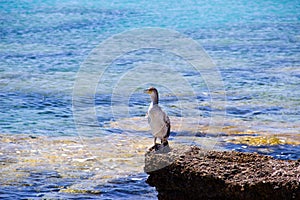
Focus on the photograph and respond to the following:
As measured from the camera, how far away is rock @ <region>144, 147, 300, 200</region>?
276 inches

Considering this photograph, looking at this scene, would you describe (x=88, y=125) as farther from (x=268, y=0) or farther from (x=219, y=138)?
(x=268, y=0)

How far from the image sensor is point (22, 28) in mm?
27844

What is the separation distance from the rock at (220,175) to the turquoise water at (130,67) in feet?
4.46

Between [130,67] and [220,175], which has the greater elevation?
[130,67]

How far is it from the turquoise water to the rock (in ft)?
4.46

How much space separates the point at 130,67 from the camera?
20.1 m

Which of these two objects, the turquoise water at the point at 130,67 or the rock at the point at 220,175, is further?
the turquoise water at the point at 130,67

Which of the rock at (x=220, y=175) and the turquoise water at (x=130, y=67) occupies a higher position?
the turquoise water at (x=130, y=67)

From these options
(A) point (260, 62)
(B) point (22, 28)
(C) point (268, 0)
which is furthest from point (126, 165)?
(C) point (268, 0)

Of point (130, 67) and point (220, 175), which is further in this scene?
point (130, 67)

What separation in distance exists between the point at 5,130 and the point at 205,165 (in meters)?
6.09

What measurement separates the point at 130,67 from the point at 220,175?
13.1 m

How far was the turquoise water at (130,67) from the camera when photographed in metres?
12.7

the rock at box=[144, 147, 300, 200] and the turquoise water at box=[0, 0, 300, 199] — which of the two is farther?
the turquoise water at box=[0, 0, 300, 199]
